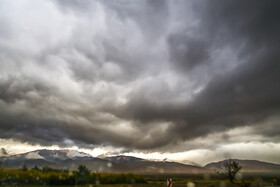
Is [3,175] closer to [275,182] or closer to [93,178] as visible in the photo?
[93,178]

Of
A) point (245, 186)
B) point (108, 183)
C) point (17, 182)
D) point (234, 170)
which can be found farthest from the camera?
point (234, 170)

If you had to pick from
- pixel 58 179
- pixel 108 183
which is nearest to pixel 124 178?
pixel 108 183

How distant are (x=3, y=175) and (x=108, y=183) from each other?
19429 mm

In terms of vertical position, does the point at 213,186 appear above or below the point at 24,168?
below

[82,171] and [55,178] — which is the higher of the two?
[82,171]

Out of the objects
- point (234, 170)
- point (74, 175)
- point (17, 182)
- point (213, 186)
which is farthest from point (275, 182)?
point (17, 182)

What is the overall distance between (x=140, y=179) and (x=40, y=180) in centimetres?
2079

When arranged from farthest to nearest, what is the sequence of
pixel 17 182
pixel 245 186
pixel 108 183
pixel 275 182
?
pixel 275 182, pixel 245 186, pixel 108 183, pixel 17 182

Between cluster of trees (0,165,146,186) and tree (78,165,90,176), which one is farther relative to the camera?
tree (78,165,90,176)

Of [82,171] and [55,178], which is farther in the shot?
[82,171]

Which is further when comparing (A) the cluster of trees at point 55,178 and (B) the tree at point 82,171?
(B) the tree at point 82,171

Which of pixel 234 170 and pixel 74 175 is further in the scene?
pixel 234 170

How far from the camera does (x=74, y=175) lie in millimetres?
45906

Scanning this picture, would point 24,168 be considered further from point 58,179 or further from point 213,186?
point 213,186
